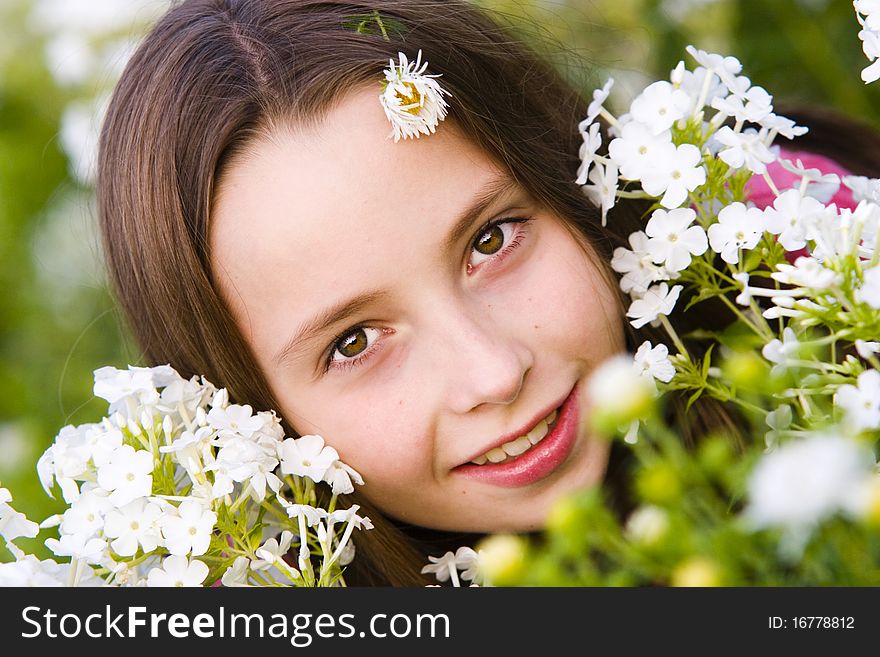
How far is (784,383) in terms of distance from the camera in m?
0.52

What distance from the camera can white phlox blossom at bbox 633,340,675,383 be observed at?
2.60 ft

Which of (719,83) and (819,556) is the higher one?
(719,83)

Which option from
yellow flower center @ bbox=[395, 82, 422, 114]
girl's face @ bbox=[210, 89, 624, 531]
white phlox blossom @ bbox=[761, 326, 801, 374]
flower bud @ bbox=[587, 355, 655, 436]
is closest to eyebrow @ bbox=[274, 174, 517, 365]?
girl's face @ bbox=[210, 89, 624, 531]

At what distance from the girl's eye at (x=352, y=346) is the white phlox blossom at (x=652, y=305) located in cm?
25

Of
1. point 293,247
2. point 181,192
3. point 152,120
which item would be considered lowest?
point 293,247

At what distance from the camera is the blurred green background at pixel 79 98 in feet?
5.83

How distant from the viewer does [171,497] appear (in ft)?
2.42

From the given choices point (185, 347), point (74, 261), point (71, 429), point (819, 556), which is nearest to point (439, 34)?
point (185, 347)

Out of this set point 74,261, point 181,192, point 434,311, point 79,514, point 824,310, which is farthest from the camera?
point 74,261

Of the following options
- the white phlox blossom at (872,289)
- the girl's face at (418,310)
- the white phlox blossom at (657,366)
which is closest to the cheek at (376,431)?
the girl's face at (418,310)

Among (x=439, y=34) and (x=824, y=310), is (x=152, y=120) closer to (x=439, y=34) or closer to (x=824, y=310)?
(x=439, y=34)

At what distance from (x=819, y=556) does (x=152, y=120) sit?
2.74 feet

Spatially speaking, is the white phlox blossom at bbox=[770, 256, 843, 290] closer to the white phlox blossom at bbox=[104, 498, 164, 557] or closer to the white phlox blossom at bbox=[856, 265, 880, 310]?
the white phlox blossom at bbox=[856, 265, 880, 310]

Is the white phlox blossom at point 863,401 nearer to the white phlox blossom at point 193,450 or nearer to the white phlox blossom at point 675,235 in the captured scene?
the white phlox blossom at point 675,235
